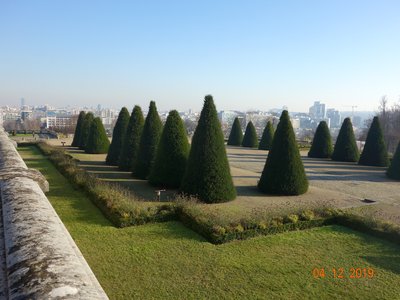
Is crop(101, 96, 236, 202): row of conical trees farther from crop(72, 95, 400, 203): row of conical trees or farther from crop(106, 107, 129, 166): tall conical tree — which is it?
crop(106, 107, 129, 166): tall conical tree

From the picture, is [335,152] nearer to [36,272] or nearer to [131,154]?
[131,154]

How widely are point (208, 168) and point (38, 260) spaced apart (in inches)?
473

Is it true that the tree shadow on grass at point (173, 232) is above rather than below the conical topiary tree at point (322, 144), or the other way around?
below

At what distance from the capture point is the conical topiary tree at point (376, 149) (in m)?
Result: 28.2

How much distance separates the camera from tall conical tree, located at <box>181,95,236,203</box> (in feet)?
47.4

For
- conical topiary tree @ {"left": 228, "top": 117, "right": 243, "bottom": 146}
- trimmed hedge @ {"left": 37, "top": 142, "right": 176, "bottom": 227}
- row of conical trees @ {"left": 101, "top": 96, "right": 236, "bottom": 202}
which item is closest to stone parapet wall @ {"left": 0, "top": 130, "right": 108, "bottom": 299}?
trimmed hedge @ {"left": 37, "top": 142, "right": 176, "bottom": 227}

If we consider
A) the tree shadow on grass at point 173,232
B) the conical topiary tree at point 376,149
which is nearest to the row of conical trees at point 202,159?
the tree shadow on grass at point 173,232

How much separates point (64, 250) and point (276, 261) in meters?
6.65

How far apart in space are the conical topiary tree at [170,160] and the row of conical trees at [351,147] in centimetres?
1494

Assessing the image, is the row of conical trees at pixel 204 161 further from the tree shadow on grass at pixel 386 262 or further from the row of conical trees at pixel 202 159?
the tree shadow on grass at pixel 386 262
